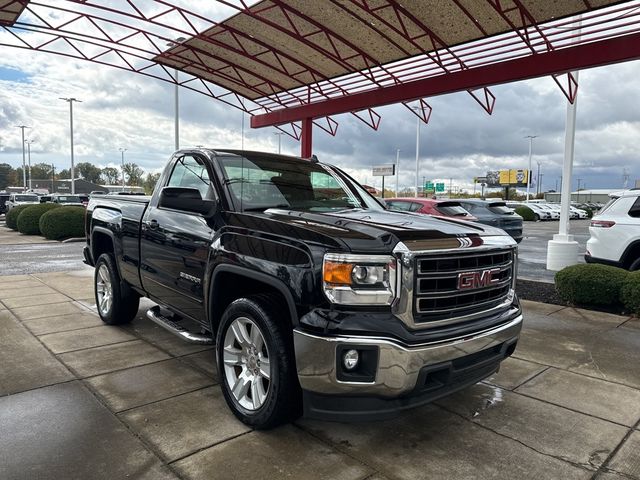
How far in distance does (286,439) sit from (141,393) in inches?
52.9

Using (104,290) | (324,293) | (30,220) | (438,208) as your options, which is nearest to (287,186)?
(324,293)

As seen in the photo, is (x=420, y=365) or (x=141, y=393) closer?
(x=420, y=365)

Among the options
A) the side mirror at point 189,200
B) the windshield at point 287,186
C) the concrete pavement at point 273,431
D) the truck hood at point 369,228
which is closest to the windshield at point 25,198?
the concrete pavement at point 273,431

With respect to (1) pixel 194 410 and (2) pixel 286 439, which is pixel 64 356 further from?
(2) pixel 286 439

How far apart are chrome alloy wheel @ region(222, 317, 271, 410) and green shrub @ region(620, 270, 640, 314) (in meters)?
5.47

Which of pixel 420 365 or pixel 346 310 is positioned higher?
pixel 346 310

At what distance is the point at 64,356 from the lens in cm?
453

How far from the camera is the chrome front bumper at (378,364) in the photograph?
2.54m

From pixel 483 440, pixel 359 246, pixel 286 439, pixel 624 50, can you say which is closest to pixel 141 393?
pixel 286 439

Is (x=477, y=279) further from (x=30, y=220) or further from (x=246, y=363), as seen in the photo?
(x=30, y=220)

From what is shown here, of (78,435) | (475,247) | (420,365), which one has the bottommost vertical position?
(78,435)

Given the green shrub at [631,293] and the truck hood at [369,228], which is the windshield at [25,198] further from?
the green shrub at [631,293]

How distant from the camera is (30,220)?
1828 cm

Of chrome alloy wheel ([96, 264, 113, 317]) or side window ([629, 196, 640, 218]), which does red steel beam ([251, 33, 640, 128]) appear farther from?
chrome alloy wheel ([96, 264, 113, 317])
